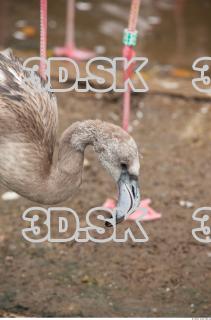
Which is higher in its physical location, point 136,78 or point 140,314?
point 136,78

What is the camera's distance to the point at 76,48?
6.24m

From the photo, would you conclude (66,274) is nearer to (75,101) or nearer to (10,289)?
(10,289)

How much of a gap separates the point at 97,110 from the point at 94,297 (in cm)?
193

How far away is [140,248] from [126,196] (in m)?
1.17

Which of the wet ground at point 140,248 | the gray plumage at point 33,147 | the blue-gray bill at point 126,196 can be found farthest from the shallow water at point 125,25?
the blue-gray bill at point 126,196

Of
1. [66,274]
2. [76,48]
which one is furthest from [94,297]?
[76,48]

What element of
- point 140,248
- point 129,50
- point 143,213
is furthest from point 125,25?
point 140,248

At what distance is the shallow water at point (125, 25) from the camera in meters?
6.29
